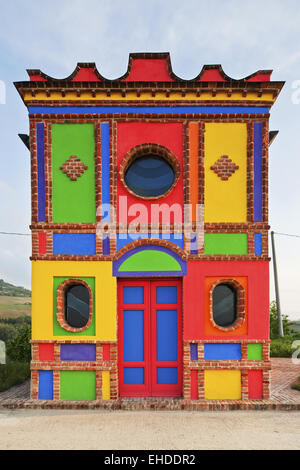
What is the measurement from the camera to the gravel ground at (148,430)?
13.3 feet

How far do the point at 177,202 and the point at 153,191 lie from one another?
64 cm

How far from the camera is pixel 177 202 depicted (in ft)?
19.4

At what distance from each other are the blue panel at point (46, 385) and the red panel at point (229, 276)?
300 cm

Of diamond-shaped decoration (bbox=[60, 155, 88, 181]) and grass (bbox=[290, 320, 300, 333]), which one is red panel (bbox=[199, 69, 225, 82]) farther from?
grass (bbox=[290, 320, 300, 333])

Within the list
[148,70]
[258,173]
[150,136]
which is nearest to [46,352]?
[150,136]

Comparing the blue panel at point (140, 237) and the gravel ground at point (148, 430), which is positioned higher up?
the blue panel at point (140, 237)

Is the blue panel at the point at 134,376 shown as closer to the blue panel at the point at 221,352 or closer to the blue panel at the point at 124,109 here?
the blue panel at the point at 221,352

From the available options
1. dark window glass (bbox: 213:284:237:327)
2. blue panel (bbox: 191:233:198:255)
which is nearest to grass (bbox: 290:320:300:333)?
dark window glass (bbox: 213:284:237:327)

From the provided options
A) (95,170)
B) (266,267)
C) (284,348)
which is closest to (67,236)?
(95,170)

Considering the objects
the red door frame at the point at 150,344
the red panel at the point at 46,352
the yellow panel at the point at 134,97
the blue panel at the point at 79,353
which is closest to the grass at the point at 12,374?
the red panel at the point at 46,352

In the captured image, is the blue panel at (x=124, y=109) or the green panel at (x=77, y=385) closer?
the green panel at (x=77, y=385)

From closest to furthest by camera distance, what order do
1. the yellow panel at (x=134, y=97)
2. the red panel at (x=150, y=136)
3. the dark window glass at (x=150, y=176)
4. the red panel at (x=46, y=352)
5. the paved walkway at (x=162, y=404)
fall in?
the paved walkway at (x=162, y=404)
the red panel at (x=46, y=352)
the yellow panel at (x=134, y=97)
the red panel at (x=150, y=136)
the dark window glass at (x=150, y=176)

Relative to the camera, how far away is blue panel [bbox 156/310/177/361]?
230 inches

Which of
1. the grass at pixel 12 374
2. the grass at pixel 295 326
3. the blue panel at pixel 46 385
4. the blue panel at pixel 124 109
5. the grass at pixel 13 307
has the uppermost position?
the blue panel at pixel 124 109
